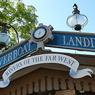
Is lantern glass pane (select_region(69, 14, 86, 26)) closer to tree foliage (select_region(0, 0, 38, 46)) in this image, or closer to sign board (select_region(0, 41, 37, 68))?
sign board (select_region(0, 41, 37, 68))

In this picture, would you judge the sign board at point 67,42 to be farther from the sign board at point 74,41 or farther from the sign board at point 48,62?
the sign board at point 48,62

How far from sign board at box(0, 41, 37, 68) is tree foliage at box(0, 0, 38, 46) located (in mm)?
7850

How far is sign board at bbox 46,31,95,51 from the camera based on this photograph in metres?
5.07

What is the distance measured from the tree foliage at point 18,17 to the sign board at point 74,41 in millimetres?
8662

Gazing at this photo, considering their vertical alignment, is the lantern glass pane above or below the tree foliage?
below

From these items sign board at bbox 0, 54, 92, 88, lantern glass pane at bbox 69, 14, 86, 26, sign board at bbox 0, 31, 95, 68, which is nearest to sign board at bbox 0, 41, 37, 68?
sign board at bbox 0, 31, 95, 68

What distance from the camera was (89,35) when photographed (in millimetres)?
5176

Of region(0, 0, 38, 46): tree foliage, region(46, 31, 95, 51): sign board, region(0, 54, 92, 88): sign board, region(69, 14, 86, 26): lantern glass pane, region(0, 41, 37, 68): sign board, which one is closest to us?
region(0, 54, 92, 88): sign board

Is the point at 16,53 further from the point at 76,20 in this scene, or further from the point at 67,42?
the point at 76,20

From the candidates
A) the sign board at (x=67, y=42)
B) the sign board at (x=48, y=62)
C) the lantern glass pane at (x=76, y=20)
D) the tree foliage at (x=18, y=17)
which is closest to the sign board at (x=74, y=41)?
the sign board at (x=67, y=42)

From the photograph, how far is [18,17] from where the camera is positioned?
1452cm

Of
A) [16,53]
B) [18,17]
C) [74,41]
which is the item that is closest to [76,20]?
[74,41]

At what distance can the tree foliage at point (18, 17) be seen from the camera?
14.1 m

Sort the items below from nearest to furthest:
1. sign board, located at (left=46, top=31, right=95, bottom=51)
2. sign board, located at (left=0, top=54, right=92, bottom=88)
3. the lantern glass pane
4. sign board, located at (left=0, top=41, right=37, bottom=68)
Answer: sign board, located at (left=0, top=54, right=92, bottom=88) → sign board, located at (left=46, top=31, right=95, bottom=51) → sign board, located at (left=0, top=41, right=37, bottom=68) → the lantern glass pane
